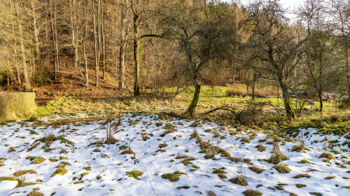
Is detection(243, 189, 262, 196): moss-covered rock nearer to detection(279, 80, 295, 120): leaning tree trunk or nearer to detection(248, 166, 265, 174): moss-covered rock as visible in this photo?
detection(248, 166, 265, 174): moss-covered rock

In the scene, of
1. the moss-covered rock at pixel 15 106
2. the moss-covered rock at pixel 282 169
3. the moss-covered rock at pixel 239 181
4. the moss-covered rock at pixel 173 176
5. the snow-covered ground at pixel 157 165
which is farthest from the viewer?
the moss-covered rock at pixel 15 106

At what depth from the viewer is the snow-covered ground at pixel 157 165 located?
338 centimetres

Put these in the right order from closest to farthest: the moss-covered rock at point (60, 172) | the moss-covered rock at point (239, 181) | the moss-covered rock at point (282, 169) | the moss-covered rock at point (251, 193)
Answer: the moss-covered rock at point (251, 193) → the moss-covered rock at point (239, 181) → the moss-covered rock at point (60, 172) → the moss-covered rock at point (282, 169)

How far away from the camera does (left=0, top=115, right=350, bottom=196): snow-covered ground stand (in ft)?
11.1

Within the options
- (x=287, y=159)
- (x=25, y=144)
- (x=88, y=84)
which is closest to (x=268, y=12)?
(x=287, y=159)

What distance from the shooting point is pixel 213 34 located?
29.1ft

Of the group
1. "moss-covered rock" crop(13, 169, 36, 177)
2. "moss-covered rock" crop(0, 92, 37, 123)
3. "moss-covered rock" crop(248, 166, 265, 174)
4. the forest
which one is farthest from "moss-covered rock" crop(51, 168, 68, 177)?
"moss-covered rock" crop(0, 92, 37, 123)

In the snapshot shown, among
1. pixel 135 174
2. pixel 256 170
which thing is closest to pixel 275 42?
pixel 256 170

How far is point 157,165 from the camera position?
4602mm

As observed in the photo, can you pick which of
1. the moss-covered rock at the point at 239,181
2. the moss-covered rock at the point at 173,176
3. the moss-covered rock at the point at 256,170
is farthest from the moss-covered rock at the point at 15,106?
the moss-covered rock at the point at 256,170

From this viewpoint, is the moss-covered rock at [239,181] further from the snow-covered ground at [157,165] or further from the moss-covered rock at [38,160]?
the moss-covered rock at [38,160]

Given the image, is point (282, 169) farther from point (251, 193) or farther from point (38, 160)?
point (38, 160)

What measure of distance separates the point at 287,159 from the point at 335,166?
94 cm

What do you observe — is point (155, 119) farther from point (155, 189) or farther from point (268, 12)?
point (268, 12)
